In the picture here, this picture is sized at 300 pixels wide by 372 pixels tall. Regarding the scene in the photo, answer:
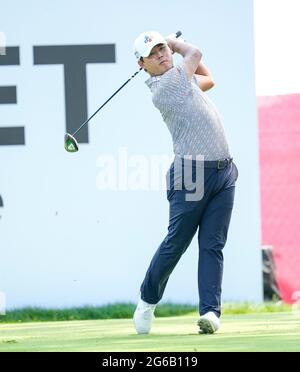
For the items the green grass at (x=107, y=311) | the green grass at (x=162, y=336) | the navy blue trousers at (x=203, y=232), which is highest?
the navy blue trousers at (x=203, y=232)

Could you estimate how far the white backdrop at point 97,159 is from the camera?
7.46 metres

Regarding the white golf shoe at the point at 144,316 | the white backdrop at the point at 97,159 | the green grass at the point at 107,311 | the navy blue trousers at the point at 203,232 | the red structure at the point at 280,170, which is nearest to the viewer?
the navy blue trousers at the point at 203,232

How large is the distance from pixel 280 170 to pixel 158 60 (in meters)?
2.94

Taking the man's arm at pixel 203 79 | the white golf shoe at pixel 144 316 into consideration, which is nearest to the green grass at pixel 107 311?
the white golf shoe at pixel 144 316

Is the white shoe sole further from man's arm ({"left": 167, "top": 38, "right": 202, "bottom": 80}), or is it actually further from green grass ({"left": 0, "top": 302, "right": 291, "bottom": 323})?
green grass ({"left": 0, "top": 302, "right": 291, "bottom": 323})

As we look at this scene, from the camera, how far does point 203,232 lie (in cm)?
513

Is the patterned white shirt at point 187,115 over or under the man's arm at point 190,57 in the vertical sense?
under

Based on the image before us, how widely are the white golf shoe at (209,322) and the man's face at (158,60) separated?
101 centimetres

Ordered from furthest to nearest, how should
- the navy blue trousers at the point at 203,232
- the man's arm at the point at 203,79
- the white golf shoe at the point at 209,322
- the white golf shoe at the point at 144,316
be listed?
the man's arm at the point at 203,79 < the white golf shoe at the point at 144,316 < the navy blue trousers at the point at 203,232 < the white golf shoe at the point at 209,322

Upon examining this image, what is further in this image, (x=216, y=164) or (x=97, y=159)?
(x=97, y=159)

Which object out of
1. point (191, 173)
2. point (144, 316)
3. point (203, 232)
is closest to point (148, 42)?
point (191, 173)

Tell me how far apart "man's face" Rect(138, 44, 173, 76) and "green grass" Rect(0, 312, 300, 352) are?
1089 millimetres

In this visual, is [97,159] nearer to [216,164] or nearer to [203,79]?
[203,79]

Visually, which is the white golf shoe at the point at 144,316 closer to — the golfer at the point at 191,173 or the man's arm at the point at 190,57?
the golfer at the point at 191,173
